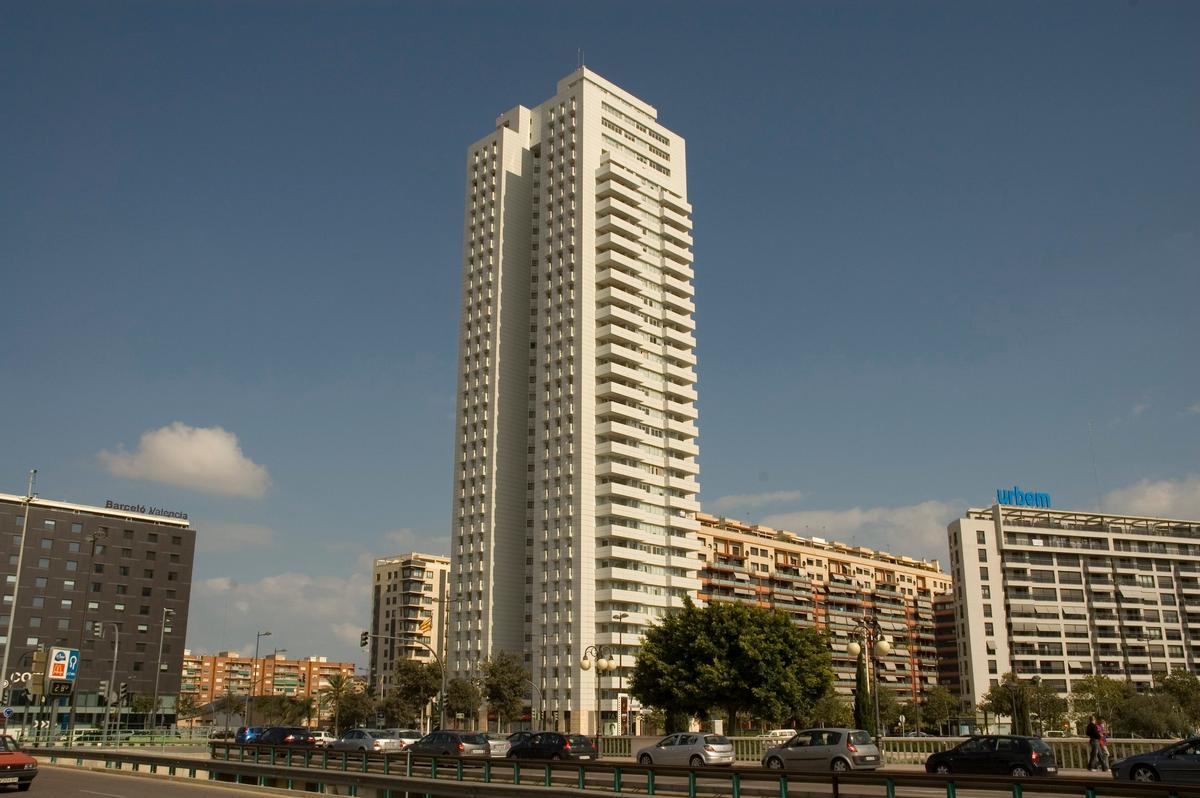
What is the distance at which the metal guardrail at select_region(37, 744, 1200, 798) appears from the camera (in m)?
21.2

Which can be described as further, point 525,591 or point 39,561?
point 39,561

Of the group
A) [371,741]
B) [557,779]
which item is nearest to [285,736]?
[371,741]

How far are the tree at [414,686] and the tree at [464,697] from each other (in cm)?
411

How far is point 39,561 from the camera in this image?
135 metres

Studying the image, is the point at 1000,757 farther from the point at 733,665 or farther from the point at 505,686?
the point at 505,686

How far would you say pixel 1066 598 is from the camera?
495 ft

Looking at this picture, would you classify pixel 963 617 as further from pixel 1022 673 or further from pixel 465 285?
pixel 465 285

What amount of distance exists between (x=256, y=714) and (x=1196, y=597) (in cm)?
16232

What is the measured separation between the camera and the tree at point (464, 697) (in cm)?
10281

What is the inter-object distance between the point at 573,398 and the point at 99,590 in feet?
252

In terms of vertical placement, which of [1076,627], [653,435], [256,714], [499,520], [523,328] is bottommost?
[256,714]

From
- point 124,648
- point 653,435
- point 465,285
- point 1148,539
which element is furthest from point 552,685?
point 1148,539

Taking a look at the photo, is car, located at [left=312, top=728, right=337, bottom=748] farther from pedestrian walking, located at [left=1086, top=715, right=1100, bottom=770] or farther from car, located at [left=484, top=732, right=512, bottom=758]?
pedestrian walking, located at [left=1086, top=715, right=1100, bottom=770]

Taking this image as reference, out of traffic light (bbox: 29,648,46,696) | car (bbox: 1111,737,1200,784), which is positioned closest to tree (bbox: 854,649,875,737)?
car (bbox: 1111,737,1200,784)
